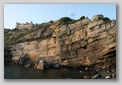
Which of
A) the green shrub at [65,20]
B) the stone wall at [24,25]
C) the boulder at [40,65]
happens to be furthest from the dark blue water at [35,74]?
the green shrub at [65,20]

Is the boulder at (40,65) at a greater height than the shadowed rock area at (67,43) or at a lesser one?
lesser

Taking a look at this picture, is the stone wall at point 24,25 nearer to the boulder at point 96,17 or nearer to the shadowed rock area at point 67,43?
the shadowed rock area at point 67,43

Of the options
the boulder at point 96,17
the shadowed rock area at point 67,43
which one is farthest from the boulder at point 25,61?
the boulder at point 96,17

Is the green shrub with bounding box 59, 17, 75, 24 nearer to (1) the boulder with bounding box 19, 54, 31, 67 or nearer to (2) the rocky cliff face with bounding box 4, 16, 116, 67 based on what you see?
(2) the rocky cliff face with bounding box 4, 16, 116, 67

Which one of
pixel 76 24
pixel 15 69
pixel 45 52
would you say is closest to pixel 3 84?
pixel 15 69

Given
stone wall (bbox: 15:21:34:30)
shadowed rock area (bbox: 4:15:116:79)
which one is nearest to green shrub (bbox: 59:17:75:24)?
shadowed rock area (bbox: 4:15:116:79)

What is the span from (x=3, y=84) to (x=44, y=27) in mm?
1170

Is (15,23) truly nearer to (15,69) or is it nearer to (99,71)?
(15,69)

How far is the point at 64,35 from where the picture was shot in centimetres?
932

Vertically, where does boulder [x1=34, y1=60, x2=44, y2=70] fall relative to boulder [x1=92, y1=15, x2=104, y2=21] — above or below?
below

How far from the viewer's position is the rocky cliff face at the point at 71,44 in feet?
30.2

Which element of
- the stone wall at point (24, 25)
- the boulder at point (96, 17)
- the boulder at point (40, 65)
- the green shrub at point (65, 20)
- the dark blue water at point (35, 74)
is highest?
the boulder at point (96, 17)

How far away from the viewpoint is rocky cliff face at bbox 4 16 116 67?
922 cm

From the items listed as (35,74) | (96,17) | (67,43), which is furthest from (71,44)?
(35,74)
